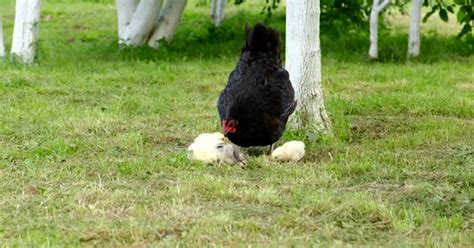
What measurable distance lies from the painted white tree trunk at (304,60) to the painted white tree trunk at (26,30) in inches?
222

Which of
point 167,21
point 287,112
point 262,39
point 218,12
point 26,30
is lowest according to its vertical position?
point 218,12

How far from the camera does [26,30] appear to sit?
1233 cm

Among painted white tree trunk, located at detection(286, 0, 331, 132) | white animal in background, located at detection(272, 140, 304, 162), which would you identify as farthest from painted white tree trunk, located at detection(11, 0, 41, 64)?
white animal in background, located at detection(272, 140, 304, 162)

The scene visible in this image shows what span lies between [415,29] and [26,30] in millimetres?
5628

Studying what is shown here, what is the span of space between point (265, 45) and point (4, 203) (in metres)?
2.52

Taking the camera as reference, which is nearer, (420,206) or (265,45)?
(420,206)

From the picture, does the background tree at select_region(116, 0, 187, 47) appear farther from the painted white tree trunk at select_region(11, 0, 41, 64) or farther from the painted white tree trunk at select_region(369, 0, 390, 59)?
the painted white tree trunk at select_region(369, 0, 390, 59)

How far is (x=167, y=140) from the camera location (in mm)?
7555

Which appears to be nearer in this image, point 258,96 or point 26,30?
point 258,96

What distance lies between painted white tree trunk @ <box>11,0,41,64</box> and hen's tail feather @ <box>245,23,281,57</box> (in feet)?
19.8

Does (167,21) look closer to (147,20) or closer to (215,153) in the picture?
(147,20)

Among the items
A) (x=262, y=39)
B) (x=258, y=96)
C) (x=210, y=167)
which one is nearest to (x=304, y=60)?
(x=262, y=39)

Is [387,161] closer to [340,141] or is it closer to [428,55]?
[340,141]

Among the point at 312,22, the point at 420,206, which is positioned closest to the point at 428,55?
the point at 312,22
